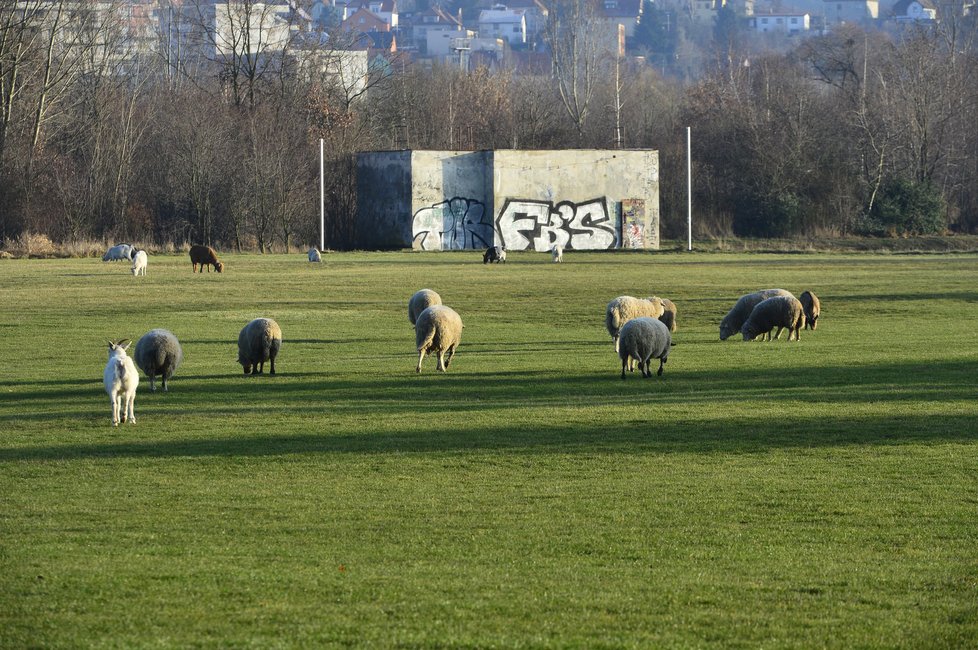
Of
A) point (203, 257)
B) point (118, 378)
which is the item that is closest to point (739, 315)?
point (118, 378)

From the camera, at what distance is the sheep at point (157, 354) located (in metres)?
20.6

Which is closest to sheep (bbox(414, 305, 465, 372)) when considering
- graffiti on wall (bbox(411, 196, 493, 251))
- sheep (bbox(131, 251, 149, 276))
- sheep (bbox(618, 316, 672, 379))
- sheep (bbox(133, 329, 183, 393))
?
sheep (bbox(618, 316, 672, 379))

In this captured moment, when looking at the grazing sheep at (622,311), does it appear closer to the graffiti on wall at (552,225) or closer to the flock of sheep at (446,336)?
the flock of sheep at (446,336)

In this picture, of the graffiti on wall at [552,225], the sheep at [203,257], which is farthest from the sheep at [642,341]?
the graffiti on wall at [552,225]

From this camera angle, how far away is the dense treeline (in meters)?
75.4

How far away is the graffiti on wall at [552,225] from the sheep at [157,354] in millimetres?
55081

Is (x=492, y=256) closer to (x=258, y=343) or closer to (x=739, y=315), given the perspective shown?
(x=739, y=315)

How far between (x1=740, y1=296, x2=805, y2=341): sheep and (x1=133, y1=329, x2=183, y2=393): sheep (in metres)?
14.1

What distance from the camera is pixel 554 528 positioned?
471 inches

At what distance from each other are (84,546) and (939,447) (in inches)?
378

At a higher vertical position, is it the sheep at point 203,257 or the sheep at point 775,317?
the sheep at point 203,257

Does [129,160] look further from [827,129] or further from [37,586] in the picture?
[37,586]

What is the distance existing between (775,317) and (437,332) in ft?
31.6

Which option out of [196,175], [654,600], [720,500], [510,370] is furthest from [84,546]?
[196,175]
